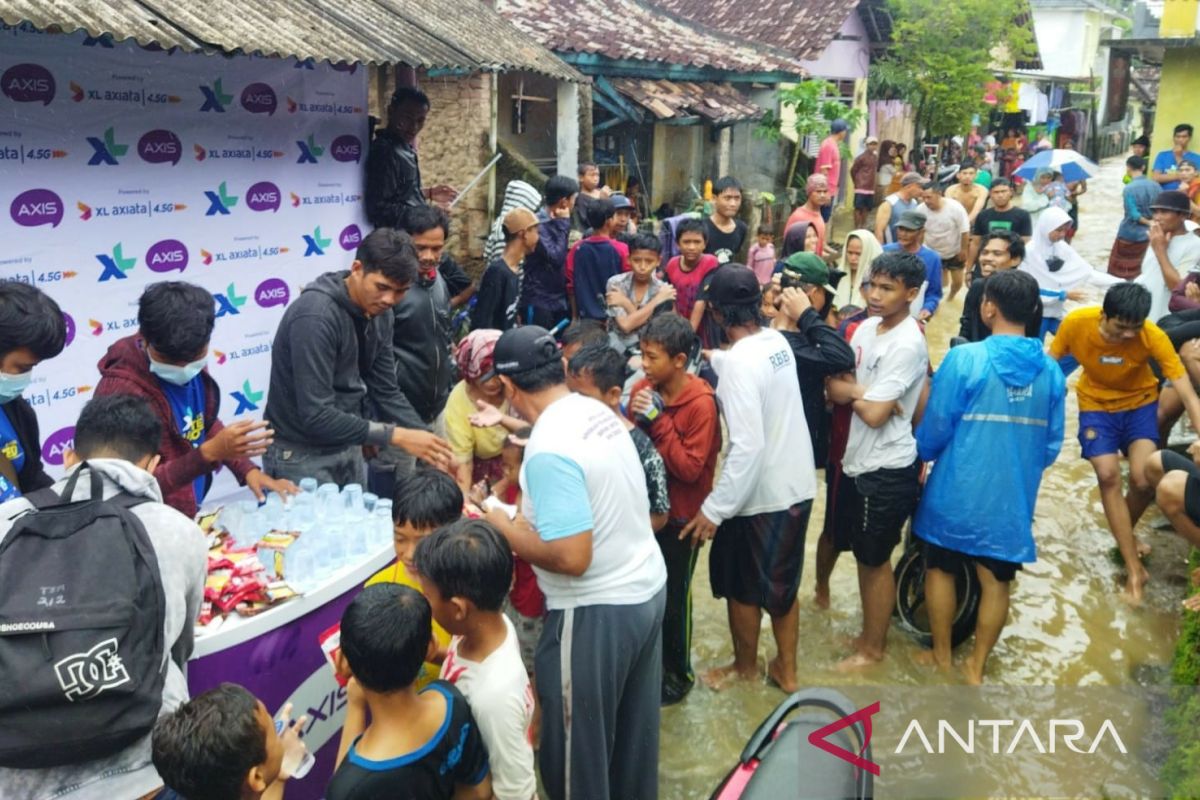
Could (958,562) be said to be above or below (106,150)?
below

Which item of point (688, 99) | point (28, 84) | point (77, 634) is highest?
point (688, 99)

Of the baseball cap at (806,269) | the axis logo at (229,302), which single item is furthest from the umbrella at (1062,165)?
the axis logo at (229,302)

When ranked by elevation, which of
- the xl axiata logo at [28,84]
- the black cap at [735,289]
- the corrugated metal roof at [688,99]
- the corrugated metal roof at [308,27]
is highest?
the corrugated metal roof at [688,99]

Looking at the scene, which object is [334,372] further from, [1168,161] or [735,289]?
[1168,161]

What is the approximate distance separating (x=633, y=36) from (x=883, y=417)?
1071 cm

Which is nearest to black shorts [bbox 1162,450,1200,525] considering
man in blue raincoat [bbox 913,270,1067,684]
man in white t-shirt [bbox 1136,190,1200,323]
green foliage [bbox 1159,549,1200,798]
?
green foliage [bbox 1159,549,1200,798]

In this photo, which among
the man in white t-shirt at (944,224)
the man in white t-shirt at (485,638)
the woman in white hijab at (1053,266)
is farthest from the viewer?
the man in white t-shirt at (944,224)

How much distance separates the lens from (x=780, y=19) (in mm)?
18797

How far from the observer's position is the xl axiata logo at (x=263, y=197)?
5.21 m

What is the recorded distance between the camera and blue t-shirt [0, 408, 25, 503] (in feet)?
9.77

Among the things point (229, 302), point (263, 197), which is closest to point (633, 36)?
point (263, 197)

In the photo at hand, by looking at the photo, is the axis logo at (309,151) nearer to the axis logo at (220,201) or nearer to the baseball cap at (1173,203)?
the axis logo at (220,201)

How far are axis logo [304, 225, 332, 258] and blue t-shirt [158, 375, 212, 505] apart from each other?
221 cm

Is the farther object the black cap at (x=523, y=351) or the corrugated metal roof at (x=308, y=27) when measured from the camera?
the corrugated metal roof at (x=308, y=27)
